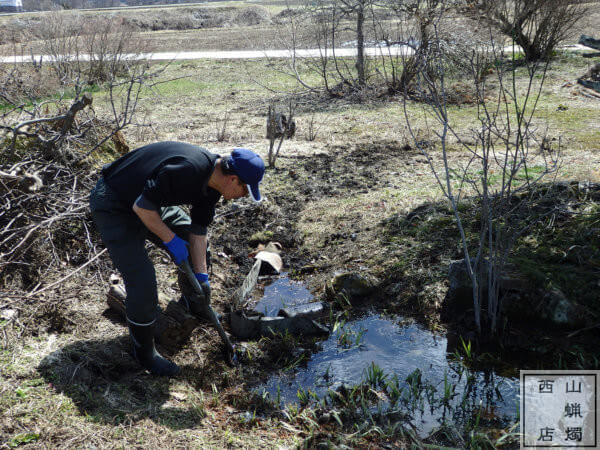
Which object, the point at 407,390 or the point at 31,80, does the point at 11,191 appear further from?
the point at 31,80

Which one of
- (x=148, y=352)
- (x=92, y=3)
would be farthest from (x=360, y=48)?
(x=92, y=3)

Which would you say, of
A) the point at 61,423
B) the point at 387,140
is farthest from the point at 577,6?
the point at 61,423

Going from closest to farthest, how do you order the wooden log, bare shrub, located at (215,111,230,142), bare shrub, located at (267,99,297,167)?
the wooden log
bare shrub, located at (267,99,297,167)
bare shrub, located at (215,111,230,142)

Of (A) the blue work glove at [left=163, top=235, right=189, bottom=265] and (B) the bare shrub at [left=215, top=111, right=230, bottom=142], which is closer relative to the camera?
(A) the blue work glove at [left=163, top=235, right=189, bottom=265]

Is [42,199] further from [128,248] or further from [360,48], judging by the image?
[360,48]

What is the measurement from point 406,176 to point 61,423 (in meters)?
5.06


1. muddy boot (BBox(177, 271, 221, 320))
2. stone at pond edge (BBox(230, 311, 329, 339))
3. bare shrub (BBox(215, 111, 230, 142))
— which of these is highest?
bare shrub (BBox(215, 111, 230, 142))

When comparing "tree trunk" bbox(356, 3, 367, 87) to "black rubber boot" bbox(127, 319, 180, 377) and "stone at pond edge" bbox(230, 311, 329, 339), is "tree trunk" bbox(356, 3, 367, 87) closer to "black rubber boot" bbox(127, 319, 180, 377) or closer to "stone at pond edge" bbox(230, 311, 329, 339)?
"stone at pond edge" bbox(230, 311, 329, 339)

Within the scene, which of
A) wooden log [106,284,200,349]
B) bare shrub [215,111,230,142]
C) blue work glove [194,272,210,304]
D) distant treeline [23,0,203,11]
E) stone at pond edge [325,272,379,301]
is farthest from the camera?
distant treeline [23,0,203,11]

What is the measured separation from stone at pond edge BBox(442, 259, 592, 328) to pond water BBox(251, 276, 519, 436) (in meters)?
0.35

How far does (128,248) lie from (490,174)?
14.9ft

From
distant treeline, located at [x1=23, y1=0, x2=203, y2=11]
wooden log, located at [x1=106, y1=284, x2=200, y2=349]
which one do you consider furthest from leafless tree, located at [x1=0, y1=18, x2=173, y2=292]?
distant treeline, located at [x1=23, y1=0, x2=203, y2=11]

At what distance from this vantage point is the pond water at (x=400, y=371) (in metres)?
3.32

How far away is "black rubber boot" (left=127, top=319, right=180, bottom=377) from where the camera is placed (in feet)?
11.0
